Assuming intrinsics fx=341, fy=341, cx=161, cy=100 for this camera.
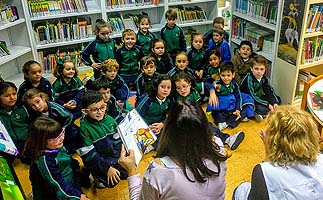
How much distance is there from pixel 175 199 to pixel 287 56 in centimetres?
279

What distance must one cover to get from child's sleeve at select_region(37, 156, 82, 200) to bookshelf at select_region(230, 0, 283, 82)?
2712 mm

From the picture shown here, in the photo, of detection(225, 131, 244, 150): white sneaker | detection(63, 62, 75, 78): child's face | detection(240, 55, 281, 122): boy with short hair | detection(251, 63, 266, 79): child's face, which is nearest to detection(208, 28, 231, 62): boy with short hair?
detection(240, 55, 281, 122): boy with short hair

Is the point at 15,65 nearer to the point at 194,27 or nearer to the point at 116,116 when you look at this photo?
the point at 116,116

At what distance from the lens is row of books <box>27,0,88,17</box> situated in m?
4.45

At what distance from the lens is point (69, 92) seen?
3.76 metres

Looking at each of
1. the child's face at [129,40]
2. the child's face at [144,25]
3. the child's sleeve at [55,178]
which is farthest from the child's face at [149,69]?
the child's sleeve at [55,178]

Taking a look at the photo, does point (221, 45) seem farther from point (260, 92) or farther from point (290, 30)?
point (290, 30)

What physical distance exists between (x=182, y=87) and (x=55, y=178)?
1514mm

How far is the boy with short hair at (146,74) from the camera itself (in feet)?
12.0

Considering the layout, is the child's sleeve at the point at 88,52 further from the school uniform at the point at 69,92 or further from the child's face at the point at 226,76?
the child's face at the point at 226,76

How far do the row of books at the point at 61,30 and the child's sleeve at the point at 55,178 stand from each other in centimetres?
284

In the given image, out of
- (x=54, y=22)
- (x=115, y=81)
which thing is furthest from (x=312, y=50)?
(x=54, y=22)

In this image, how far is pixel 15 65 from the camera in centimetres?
469

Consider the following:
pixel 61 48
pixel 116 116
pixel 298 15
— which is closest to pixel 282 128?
pixel 116 116
